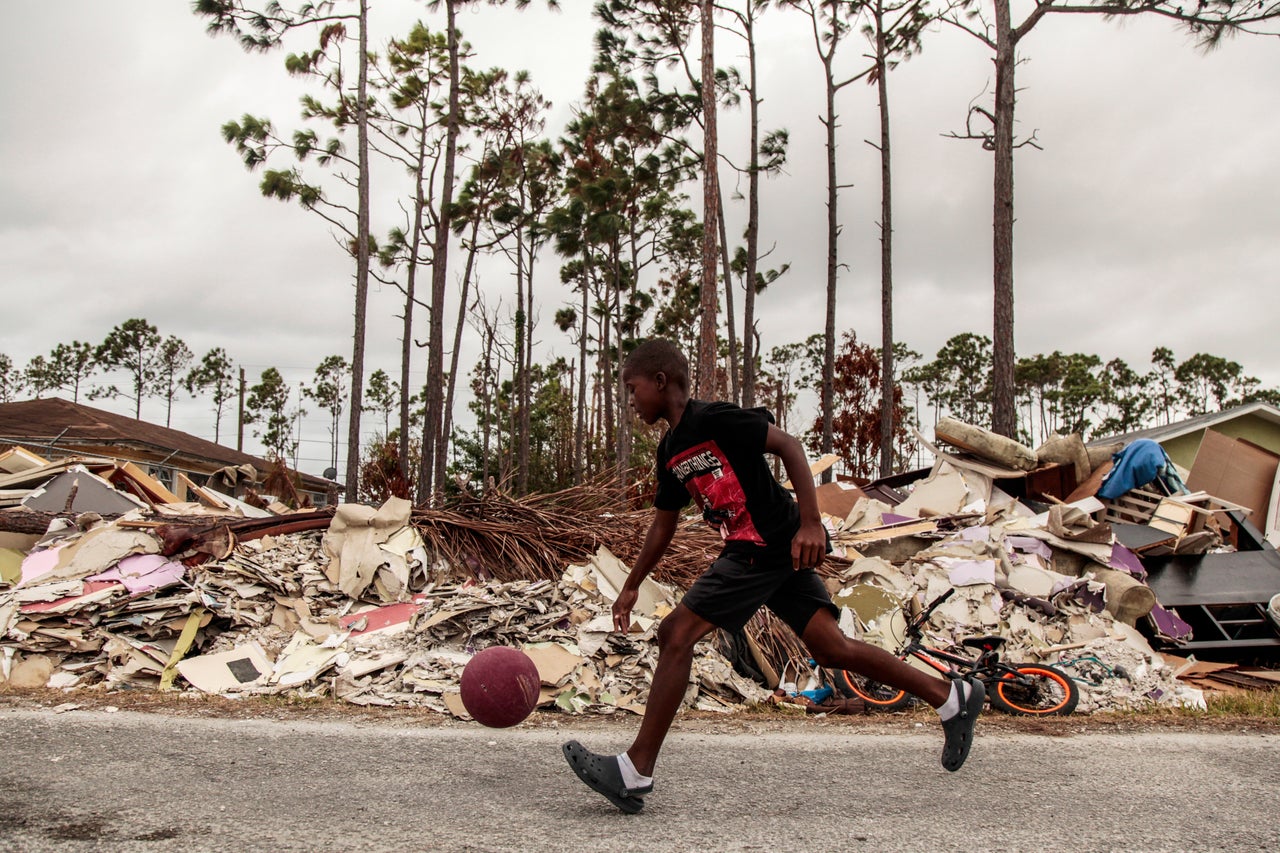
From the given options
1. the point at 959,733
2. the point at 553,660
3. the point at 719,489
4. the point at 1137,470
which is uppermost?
the point at 1137,470

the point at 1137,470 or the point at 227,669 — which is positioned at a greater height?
the point at 1137,470

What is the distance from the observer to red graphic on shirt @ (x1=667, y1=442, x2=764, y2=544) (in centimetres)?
338

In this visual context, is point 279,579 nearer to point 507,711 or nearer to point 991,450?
point 507,711

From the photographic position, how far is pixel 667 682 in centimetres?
325

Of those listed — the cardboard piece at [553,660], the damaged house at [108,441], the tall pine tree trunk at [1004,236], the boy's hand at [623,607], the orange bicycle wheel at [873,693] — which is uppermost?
the tall pine tree trunk at [1004,236]

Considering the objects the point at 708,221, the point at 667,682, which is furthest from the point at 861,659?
the point at 708,221

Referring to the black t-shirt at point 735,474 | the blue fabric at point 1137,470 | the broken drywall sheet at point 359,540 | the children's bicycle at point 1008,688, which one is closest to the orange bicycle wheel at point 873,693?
the children's bicycle at point 1008,688

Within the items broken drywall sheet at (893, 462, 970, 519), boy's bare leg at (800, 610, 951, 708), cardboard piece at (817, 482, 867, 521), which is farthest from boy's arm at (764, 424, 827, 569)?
cardboard piece at (817, 482, 867, 521)

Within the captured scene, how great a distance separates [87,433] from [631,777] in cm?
2635

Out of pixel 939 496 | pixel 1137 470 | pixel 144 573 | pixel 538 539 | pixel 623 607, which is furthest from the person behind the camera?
pixel 939 496

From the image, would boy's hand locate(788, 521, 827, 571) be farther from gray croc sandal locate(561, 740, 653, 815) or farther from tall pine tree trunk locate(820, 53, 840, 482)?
tall pine tree trunk locate(820, 53, 840, 482)

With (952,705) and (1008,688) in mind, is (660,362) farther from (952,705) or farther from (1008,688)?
(1008,688)

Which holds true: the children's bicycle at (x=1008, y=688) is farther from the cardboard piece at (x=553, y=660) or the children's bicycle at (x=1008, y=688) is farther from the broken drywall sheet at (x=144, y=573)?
the broken drywall sheet at (x=144, y=573)

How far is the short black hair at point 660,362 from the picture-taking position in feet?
11.4
